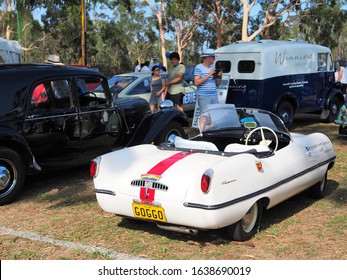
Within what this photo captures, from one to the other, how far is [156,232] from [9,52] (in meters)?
12.1

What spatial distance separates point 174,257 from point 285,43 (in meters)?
8.62

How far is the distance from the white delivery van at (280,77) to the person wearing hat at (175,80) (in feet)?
4.48

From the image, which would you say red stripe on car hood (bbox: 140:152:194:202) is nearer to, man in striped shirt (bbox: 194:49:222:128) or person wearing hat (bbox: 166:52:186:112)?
man in striped shirt (bbox: 194:49:222:128)

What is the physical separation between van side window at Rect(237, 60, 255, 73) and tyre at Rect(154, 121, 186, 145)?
392cm

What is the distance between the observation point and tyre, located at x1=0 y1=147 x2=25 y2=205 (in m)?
5.97

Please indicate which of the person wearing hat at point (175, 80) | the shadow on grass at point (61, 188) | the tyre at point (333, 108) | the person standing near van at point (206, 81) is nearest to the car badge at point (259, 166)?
the shadow on grass at point (61, 188)

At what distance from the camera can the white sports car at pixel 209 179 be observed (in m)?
4.21

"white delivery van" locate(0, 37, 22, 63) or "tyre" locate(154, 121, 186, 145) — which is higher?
"white delivery van" locate(0, 37, 22, 63)

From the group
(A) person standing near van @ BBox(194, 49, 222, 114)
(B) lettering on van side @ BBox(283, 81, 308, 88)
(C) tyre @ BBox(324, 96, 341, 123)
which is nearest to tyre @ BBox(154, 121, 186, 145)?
(A) person standing near van @ BBox(194, 49, 222, 114)

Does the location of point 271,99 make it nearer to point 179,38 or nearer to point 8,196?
point 8,196

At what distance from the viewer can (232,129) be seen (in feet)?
19.6

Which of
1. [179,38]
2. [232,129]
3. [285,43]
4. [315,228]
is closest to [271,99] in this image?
[285,43]

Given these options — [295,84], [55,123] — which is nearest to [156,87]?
[295,84]
